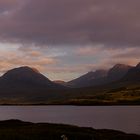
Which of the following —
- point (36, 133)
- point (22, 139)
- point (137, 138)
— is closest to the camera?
point (22, 139)

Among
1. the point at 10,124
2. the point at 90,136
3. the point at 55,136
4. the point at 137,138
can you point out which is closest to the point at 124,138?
the point at 137,138

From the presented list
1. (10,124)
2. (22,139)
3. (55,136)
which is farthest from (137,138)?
(10,124)

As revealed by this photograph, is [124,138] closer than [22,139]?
No

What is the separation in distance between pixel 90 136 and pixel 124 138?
311 inches

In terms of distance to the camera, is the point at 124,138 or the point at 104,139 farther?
the point at 124,138

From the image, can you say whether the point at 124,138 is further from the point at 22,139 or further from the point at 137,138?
the point at 22,139

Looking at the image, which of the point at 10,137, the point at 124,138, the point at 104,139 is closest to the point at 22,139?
the point at 10,137

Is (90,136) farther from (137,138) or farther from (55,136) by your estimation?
(137,138)

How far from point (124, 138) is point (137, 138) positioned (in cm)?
353

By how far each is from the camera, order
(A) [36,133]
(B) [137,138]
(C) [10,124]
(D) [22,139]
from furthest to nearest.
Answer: (C) [10,124] < (B) [137,138] < (A) [36,133] < (D) [22,139]

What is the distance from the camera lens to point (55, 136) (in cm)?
6272

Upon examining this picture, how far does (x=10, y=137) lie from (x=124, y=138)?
20.7 metres

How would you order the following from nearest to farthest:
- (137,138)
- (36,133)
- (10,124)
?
1. (36,133)
2. (137,138)
3. (10,124)

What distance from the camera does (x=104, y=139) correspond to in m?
63.6
